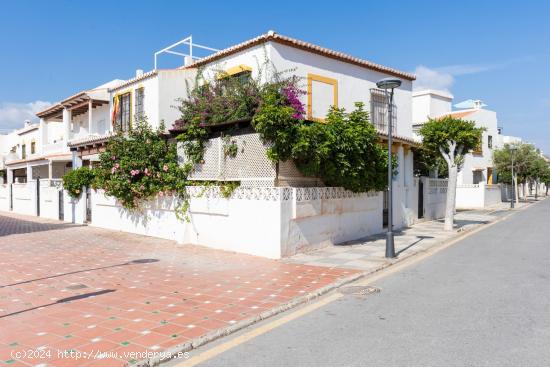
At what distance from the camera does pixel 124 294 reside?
700cm

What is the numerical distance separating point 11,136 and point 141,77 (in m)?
32.2

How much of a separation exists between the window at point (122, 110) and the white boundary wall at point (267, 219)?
291 inches

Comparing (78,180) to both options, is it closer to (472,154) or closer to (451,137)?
(451,137)

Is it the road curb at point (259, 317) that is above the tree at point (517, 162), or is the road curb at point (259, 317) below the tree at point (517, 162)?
below

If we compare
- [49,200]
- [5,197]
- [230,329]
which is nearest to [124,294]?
[230,329]

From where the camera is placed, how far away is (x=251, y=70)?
49.8 feet

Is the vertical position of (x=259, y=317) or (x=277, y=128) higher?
(x=277, y=128)

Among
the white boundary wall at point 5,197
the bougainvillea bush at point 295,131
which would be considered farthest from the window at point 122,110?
the white boundary wall at point 5,197

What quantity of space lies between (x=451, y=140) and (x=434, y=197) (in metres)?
5.64

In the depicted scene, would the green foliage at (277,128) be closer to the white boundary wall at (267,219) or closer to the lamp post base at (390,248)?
the white boundary wall at (267,219)

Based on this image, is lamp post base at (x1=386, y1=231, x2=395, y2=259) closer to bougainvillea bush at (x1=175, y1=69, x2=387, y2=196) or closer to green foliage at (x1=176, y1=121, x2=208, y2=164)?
bougainvillea bush at (x1=175, y1=69, x2=387, y2=196)

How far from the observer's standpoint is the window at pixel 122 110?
20203 millimetres

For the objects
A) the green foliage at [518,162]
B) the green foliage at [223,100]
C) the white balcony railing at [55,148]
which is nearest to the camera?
the green foliage at [223,100]

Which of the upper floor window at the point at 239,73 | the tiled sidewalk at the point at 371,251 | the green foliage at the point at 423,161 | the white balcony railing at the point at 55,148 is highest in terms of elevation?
the upper floor window at the point at 239,73
